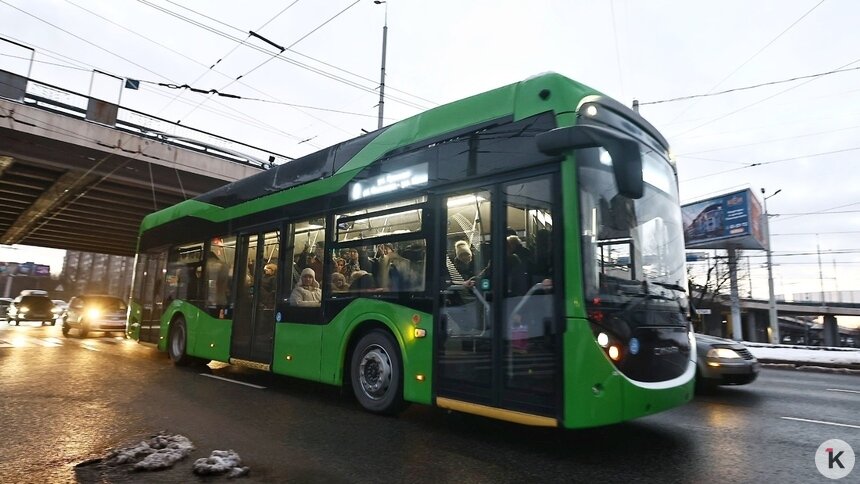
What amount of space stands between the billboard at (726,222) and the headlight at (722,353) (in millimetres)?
27313

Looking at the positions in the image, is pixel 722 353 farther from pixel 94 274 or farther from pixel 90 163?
pixel 94 274

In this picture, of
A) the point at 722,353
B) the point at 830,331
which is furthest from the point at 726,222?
the point at 830,331

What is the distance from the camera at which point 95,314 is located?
60.6ft

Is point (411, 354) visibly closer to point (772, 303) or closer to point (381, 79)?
point (381, 79)

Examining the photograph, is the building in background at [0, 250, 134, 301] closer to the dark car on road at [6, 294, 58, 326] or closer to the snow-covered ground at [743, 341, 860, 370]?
the dark car on road at [6, 294, 58, 326]

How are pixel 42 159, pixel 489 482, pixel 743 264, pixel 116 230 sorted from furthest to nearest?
1. pixel 743 264
2. pixel 116 230
3. pixel 42 159
4. pixel 489 482

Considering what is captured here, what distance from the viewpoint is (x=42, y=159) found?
63.9 ft

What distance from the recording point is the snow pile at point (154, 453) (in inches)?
156

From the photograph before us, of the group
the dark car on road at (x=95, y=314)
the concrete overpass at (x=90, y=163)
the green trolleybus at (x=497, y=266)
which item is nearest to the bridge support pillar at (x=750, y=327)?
the concrete overpass at (x=90, y=163)

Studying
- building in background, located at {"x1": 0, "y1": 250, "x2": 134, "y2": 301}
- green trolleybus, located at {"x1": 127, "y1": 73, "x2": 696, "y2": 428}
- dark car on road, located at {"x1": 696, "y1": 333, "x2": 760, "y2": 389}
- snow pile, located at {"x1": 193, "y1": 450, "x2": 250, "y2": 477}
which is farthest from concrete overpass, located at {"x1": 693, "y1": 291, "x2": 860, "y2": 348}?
building in background, located at {"x1": 0, "y1": 250, "x2": 134, "y2": 301}

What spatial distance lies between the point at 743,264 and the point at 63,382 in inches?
1905

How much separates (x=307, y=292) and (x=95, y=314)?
15880mm

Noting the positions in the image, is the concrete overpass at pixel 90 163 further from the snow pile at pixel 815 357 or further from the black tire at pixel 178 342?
the snow pile at pixel 815 357

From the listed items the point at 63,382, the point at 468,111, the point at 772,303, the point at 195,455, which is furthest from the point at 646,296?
the point at 772,303
